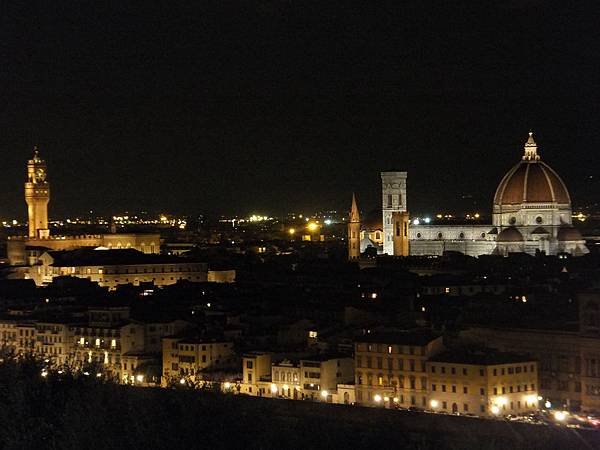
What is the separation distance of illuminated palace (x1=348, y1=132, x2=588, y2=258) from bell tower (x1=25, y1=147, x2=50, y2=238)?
2029 centimetres

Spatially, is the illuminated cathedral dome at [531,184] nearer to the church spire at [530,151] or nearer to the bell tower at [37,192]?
the church spire at [530,151]

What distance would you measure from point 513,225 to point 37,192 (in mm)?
30210

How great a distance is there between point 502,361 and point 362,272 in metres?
42.9

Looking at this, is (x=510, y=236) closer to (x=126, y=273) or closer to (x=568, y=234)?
(x=568, y=234)

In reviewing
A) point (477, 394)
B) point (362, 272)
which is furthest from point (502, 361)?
point (362, 272)

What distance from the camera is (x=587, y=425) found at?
39438 mm

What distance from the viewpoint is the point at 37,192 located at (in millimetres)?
104750

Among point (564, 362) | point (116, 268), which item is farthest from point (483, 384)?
point (116, 268)

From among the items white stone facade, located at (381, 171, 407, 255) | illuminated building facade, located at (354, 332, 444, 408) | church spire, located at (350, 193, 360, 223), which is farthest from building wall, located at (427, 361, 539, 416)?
white stone facade, located at (381, 171, 407, 255)

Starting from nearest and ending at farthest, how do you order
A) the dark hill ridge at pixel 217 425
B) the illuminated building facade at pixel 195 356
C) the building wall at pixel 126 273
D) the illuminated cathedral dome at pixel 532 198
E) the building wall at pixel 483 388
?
the dark hill ridge at pixel 217 425 → the building wall at pixel 483 388 → the illuminated building facade at pixel 195 356 → the building wall at pixel 126 273 → the illuminated cathedral dome at pixel 532 198

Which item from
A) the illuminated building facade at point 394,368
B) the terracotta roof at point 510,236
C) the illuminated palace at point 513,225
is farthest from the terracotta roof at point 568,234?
the illuminated building facade at point 394,368

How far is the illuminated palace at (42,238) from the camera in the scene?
97.3 metres

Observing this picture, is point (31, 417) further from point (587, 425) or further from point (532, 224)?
point (532, 224)

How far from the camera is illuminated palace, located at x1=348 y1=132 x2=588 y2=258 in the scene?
103438mm
